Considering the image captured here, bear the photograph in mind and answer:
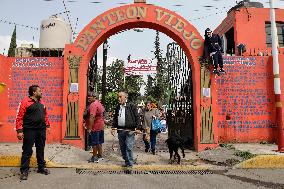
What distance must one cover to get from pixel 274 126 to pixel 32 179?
8.14 metres

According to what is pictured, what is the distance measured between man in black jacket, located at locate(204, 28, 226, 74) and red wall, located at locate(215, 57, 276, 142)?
30.3 inches

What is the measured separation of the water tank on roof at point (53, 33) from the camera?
14.4 meters

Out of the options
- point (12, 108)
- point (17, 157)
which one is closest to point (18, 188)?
point (17, 157)

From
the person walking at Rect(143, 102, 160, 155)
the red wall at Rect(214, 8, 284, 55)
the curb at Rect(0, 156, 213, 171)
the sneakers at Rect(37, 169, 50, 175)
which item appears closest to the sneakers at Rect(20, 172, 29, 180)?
the sneakers at Rect(37, 169, 50, 175)

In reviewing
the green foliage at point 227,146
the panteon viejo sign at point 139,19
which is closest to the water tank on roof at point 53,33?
the panteon viejo sign at point 139,19

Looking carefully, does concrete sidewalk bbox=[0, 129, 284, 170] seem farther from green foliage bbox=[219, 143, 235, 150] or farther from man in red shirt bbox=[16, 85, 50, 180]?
man in red shirt bbox=[16, 85, 50, 180]

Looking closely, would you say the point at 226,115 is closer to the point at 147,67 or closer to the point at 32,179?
the point at 32,179

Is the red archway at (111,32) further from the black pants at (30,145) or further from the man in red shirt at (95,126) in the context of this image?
the black pants at (30,145)

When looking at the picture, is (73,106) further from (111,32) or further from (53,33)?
(53,33)

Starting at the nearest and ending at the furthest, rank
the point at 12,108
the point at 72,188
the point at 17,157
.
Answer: the point at 72,188
the point at 17,157
the point at 12,108

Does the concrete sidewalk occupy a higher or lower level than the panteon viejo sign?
lower

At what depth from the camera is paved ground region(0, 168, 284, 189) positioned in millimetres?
5066

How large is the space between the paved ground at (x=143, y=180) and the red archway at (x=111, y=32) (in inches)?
125

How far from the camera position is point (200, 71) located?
959 cm
